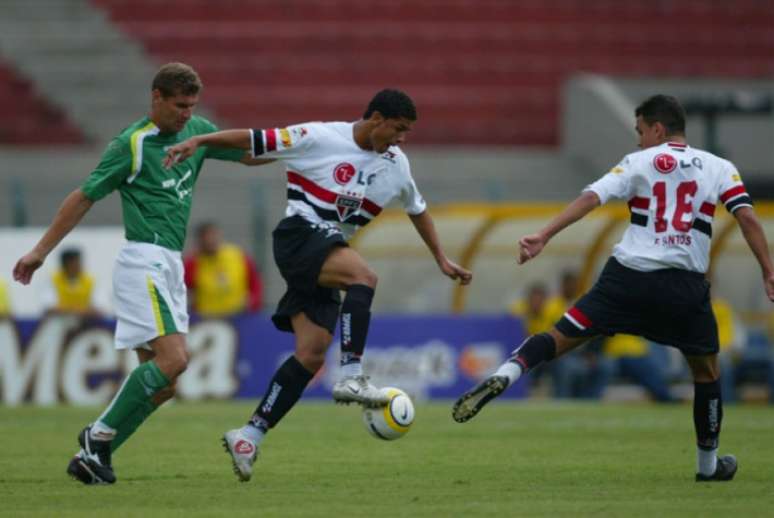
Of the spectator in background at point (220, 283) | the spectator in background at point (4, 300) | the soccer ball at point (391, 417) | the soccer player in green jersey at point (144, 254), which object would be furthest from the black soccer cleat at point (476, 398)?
the spectator in background at point (4, 300)

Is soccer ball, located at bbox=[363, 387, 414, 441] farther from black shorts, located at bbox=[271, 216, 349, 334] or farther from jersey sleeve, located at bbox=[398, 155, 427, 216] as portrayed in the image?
jersey sleeve, located at bbox=[398, 155, 427, 216]

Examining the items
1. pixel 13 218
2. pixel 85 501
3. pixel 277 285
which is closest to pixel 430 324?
pixel 277 285

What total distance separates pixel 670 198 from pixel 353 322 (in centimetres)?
170

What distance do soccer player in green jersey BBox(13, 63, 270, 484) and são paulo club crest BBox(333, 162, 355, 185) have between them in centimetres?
79

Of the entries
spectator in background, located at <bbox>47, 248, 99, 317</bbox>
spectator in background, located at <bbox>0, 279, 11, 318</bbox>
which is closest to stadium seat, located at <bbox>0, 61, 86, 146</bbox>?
spectator in background, located at <bbox>0, 279, 11, 318</bbox>

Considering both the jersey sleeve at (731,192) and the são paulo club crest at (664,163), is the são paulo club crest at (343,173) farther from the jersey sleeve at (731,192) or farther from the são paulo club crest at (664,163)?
the jersey sleeve at (731,192)

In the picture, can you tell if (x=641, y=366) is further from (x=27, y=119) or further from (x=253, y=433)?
(x=27, y=119)

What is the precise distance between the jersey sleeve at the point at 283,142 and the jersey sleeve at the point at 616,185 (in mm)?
1436

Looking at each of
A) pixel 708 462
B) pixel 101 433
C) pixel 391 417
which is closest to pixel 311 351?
pixel 391 417

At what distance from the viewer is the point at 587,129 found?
2442cm

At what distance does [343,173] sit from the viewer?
883 cm

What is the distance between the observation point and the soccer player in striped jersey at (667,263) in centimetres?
863

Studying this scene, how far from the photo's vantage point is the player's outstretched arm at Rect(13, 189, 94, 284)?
8.34 m

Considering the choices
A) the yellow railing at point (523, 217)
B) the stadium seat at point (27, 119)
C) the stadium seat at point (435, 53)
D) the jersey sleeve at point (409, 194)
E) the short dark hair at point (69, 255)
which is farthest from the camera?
the stadium seat at point (435, 53)
